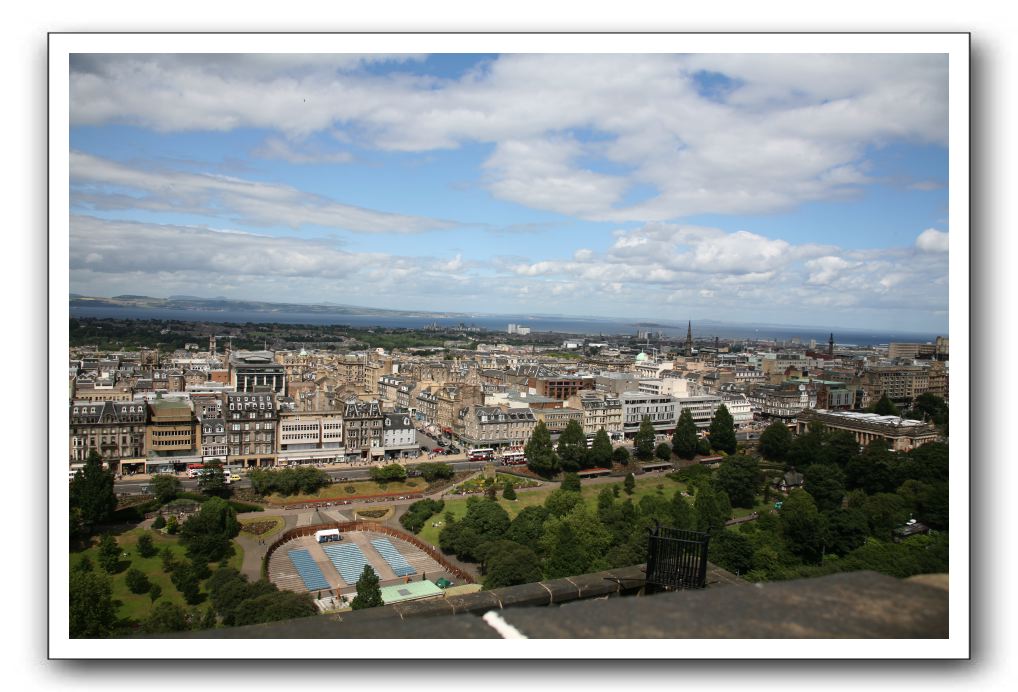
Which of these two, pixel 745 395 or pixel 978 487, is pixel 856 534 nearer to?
pixel 978 487

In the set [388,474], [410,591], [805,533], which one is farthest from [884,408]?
[410,591]

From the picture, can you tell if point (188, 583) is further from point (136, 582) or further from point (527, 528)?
point (527, 528)

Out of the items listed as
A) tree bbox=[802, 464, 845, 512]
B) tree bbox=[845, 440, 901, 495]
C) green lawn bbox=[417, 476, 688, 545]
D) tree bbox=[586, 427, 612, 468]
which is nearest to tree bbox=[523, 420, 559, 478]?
green lawn bbox=[417, 476, 688, 545]

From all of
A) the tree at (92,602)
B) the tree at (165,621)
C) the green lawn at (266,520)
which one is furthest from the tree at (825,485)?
the tree at (92,602)

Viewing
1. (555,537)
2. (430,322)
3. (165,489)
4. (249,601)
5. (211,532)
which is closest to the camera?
(249,601)

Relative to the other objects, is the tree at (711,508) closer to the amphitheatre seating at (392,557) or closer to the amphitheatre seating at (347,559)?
the amphitheatre seating at (392,557)
